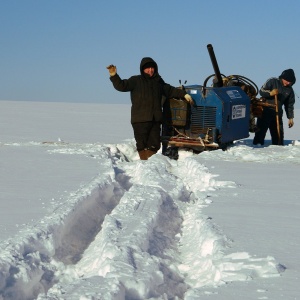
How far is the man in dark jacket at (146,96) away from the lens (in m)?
8.35

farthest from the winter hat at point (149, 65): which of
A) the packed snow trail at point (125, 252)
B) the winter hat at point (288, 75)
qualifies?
the packed snow trail at point (125, 252)

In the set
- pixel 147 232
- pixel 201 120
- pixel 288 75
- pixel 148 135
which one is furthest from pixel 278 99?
pixel 147 232

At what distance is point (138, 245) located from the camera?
3.70m

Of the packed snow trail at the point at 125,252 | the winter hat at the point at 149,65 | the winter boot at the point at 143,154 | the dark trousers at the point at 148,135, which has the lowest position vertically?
the packed snow trail at the point at 125,252

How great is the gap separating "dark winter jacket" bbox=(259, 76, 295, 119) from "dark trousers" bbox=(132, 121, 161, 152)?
2211mm

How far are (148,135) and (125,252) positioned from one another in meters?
5.17

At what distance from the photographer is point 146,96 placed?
838cm

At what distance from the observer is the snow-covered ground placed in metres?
3.07

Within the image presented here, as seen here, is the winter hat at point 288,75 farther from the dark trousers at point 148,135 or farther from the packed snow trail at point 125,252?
the packed snow trail at point 125,252

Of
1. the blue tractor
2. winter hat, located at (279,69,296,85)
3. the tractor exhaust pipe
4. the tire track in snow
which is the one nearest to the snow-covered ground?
the tire track in snow

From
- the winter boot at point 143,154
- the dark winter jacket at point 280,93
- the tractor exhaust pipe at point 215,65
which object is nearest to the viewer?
the winter boot at point 143,154

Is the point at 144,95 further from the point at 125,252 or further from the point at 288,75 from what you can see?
the point at 125,252

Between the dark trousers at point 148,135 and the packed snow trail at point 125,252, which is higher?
the dark trousers at point 148,135

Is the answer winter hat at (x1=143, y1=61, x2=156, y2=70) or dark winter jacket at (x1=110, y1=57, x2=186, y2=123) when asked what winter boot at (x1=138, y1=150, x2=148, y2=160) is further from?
winter hat at (x1=143, y1=61, x2=156, y2=70)
